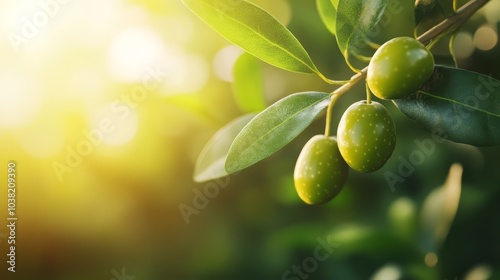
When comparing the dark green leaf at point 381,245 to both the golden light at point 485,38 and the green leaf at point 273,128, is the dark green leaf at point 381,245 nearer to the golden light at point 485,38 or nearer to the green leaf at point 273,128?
the golden light at point 485,38

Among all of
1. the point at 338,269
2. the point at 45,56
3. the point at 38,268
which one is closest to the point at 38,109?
the point at 45,56

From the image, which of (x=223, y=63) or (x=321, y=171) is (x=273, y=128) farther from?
(x=223, y=63)

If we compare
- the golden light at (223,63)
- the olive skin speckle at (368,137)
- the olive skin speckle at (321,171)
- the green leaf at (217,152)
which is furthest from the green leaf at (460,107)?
the golden light at (223,63)

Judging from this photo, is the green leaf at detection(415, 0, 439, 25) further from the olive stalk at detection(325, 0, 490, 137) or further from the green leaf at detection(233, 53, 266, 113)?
the green leaf at detection(233, 53, 266, 113)

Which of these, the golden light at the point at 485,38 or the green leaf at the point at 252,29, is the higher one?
the green leaf at the point at 252,29

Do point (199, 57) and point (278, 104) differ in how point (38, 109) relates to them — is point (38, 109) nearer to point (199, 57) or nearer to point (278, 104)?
point (199, 57)

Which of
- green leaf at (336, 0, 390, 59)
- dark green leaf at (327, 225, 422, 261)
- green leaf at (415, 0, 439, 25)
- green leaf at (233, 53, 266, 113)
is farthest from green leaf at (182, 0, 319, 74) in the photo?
dark green leaf at (327, 225, 422, 261)
